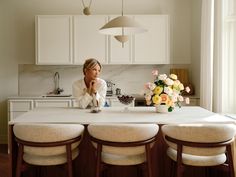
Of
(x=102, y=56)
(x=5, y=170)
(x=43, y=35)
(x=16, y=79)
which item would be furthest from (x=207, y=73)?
(x=16, y=79)

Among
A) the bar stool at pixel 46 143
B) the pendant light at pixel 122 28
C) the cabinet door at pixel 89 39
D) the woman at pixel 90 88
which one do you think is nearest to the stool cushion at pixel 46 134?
the bar stool at pixel 46 143

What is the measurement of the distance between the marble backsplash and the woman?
84.6 inches

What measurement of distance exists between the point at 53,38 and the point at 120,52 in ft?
3.89

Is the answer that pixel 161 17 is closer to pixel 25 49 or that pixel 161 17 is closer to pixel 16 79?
pixel 25 49

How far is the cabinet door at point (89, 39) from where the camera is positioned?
4.90 metres

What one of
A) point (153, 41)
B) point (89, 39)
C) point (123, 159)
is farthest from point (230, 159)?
point (89, 39)

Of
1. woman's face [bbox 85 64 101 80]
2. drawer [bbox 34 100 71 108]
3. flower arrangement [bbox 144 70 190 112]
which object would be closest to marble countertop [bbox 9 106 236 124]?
flower arrangement [bbox 144 70 190 112]

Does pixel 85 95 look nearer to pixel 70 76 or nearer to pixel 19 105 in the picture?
pixel 19 105

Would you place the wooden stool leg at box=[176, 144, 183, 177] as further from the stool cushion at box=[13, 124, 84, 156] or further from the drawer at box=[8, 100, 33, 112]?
the drawer at box=[8, 100, 33, 112]

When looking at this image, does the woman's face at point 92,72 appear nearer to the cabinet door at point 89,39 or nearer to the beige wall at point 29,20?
the cabinet door at point 89,39

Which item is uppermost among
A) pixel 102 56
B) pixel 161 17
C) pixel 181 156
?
pixel 161 17

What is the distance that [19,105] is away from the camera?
4703mm

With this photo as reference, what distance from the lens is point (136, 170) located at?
8.99 ft

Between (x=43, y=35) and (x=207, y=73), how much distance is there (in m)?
2.79
